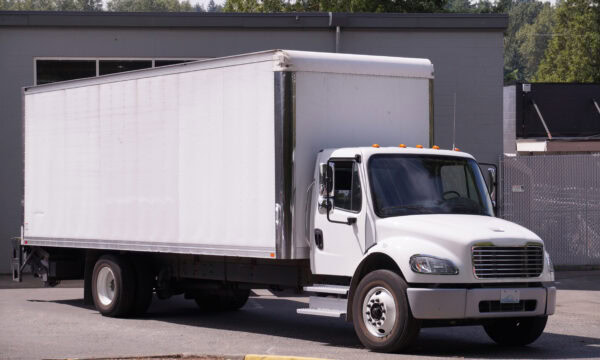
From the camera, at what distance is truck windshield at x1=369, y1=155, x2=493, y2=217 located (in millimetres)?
13125

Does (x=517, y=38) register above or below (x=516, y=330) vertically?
above

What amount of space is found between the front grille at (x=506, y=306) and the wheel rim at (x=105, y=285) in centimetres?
654

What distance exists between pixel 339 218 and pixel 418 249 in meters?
1.30

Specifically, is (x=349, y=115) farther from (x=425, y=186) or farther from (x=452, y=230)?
(x=452, y=230)

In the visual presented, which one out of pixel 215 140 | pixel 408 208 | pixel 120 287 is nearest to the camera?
pixel 408 208

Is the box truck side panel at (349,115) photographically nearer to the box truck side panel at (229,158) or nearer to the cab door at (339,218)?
the cab door at (339,218)

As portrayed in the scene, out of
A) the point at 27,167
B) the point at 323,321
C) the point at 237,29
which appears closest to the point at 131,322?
the point at 323,321

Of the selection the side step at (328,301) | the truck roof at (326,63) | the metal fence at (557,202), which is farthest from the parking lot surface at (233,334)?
the metal fence at (557,202)

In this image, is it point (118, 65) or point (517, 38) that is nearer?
point (118, 65)

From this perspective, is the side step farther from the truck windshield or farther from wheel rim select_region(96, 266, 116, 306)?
wheel rim select_region(96, 266, 116, 306)

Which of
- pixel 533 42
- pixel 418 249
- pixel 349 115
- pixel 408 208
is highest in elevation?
pixel 533 42

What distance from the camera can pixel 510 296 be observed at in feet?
40.7

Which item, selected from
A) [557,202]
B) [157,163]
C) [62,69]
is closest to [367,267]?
[157,163]

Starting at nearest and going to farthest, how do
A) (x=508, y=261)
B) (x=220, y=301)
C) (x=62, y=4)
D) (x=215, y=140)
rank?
(x=508, y=261), (x=215, y=140), (x=220, y=301), (x=62, y=4)
